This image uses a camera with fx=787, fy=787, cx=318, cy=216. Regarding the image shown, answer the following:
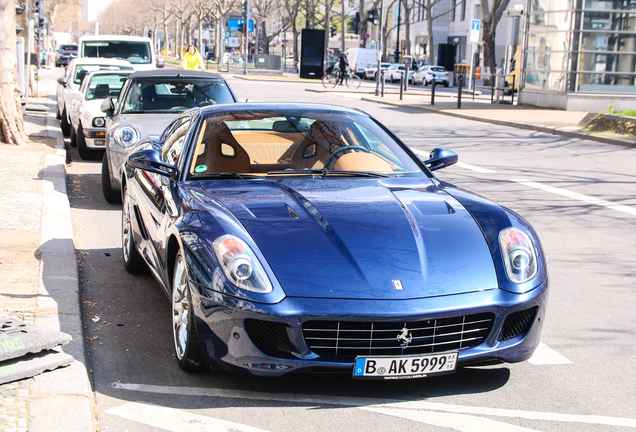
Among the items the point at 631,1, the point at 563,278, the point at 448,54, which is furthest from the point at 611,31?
the point at 448,54

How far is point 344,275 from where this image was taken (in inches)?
146

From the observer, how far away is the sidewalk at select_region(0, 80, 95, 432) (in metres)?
3.43

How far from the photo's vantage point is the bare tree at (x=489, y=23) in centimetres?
3922

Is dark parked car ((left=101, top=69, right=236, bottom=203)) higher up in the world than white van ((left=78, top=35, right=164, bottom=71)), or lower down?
lower down

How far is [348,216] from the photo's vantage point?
4.16m

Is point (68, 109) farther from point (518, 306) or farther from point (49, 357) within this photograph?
point (518, 306)

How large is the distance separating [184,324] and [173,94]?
7.00 meters

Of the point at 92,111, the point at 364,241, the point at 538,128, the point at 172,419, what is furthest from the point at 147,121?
the point at 538,128

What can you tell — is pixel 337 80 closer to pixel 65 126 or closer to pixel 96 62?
pixel 96 62

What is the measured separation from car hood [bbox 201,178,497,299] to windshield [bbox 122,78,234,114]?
617 cm

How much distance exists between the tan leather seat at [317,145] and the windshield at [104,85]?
9.34m

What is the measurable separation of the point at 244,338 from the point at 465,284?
108 centimetres

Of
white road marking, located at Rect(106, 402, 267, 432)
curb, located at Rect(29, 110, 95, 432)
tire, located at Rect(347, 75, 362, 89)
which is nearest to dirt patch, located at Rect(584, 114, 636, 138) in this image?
curb, located at Rect(29, 110, 95, 432)

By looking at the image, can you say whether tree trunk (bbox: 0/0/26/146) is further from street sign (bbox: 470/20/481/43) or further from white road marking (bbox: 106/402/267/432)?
street sign (bbox: 470/20/481/43)
